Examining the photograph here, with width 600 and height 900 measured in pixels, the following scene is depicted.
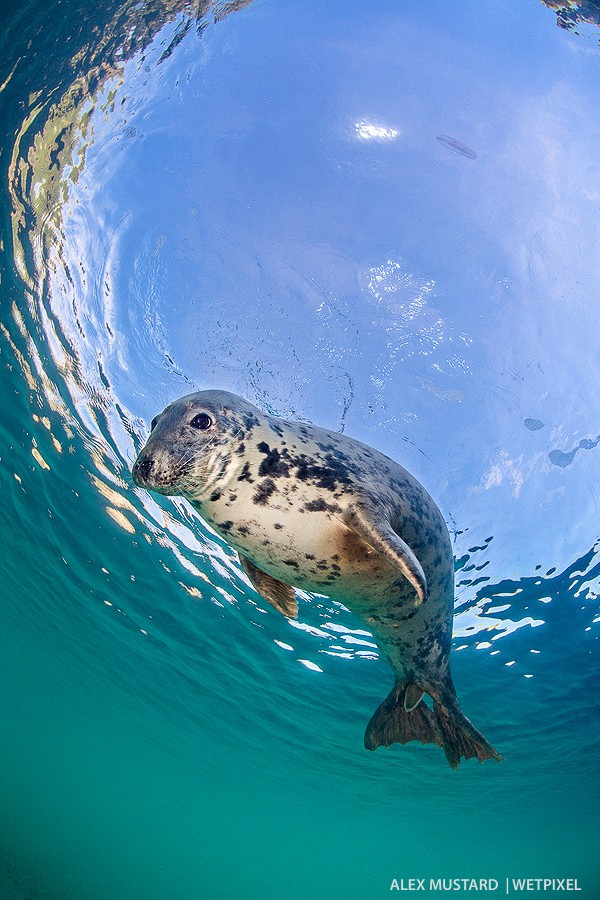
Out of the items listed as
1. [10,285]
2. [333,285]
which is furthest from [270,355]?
[10,285]

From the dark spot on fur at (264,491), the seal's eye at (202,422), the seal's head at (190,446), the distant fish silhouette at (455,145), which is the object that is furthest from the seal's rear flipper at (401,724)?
the distant fish silhouette at (455,145)

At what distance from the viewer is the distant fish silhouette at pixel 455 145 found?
4.91 meters

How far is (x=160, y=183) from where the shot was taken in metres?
5.75

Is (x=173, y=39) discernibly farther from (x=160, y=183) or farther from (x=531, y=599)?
(x=531, y=599)

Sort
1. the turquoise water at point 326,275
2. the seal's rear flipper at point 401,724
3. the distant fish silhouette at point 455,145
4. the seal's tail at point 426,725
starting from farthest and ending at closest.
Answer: the seal's rear flipper at point 401,724
the seal's tail at point 426,725
the distant fish silhouette at point 455,145
the turquoise water at point 326,275

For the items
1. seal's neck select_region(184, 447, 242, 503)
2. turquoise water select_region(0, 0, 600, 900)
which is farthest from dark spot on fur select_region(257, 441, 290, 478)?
turquoise water select_region(0, 0, 600, 900)

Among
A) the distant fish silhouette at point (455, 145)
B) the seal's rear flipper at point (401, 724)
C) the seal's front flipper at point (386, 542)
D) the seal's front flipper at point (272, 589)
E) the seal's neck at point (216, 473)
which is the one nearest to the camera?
the seal's front flipper at point (386, 542)

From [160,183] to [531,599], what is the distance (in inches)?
367

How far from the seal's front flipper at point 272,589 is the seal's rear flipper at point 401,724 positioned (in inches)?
91.8

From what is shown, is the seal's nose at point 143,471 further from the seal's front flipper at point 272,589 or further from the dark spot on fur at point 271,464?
the seal's front flipper at point 272,589

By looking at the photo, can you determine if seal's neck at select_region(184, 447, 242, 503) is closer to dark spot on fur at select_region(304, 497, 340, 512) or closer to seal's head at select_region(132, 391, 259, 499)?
seal's head at select_region(132, 391, 259, 499)

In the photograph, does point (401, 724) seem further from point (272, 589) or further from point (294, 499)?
point (294, 499)

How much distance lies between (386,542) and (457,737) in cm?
344

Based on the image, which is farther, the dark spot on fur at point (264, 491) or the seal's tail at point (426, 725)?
the seal's tail at point (426, 725)
